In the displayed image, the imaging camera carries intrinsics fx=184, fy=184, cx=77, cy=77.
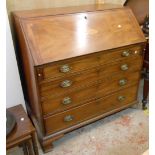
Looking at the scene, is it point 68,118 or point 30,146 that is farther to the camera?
point 68,118

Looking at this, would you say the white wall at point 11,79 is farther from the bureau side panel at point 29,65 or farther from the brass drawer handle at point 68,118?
the brass drawer handle at point 68,118

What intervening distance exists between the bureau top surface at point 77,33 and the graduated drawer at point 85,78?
174 mm

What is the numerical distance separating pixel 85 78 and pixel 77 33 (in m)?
0.37

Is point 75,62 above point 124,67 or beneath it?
above

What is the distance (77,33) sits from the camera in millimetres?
1456

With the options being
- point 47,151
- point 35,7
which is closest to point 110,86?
point 47,151

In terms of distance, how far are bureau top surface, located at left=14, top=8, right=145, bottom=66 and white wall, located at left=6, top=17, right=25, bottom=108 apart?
232 mm

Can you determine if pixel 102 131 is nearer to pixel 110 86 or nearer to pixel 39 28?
pixel 110 86

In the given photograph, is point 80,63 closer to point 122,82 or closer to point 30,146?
point 122,82

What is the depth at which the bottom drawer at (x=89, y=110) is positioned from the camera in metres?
1.54

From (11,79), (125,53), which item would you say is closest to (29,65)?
(11,79)

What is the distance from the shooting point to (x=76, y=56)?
53.7 inches

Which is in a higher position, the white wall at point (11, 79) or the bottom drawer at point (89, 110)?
the white wall at point (11, 79)

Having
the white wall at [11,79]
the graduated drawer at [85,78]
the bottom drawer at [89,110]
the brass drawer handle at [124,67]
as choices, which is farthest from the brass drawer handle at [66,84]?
the brass drawer handle at [124,67]
